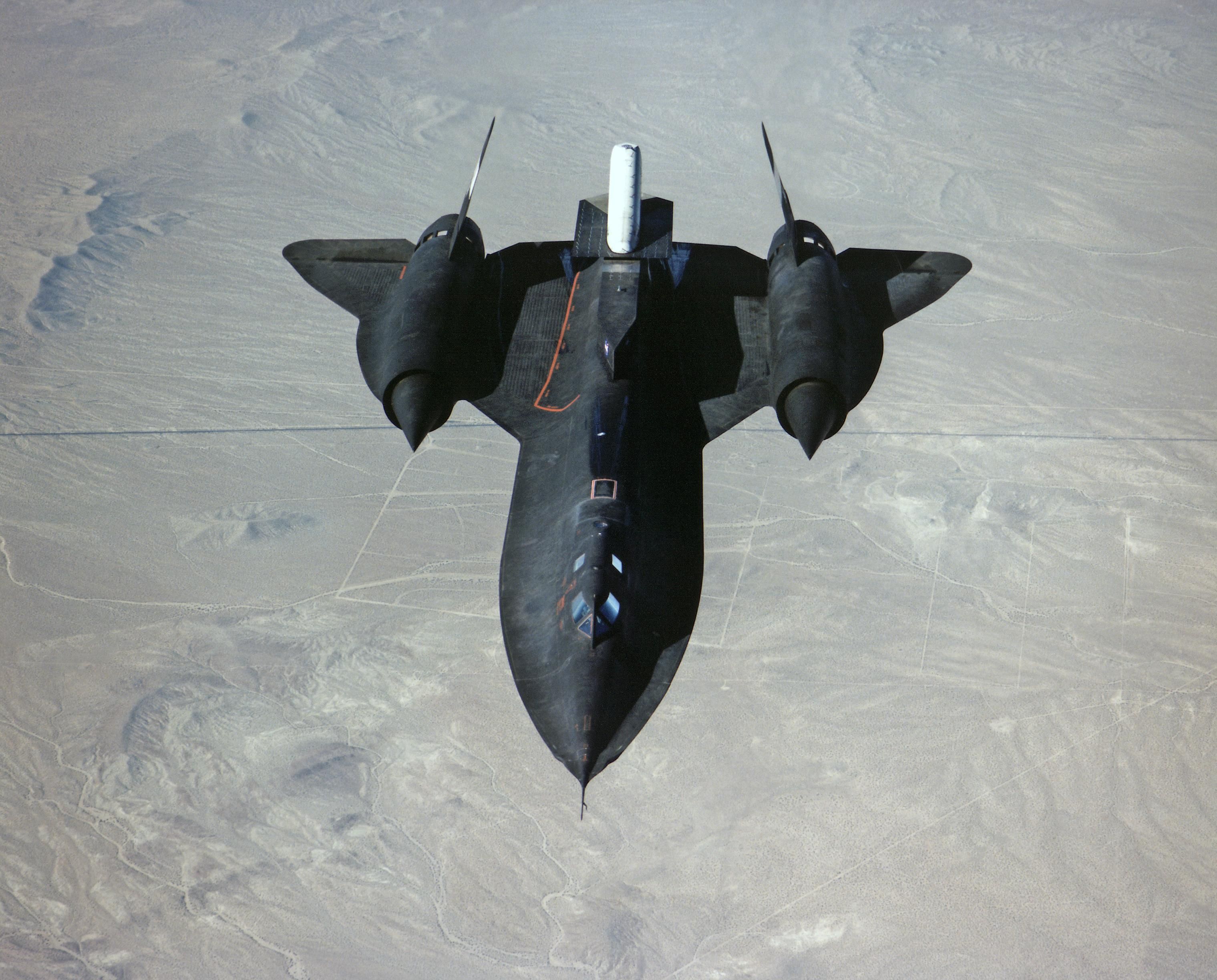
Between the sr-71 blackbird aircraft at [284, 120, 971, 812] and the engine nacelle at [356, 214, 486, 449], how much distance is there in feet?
0.16

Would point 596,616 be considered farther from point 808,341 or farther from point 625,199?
point 625,199

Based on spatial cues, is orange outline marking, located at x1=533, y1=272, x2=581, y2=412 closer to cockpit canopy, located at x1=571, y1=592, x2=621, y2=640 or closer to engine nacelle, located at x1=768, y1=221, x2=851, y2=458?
engine nacelle, located at x1=768, y1=221, x2=851, y2=458

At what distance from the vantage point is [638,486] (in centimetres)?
1886

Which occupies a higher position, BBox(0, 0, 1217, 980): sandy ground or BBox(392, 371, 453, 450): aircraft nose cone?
BBox(392, 371, 453, 450): aircraft nose cone

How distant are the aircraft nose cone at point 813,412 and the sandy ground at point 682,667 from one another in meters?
16.6

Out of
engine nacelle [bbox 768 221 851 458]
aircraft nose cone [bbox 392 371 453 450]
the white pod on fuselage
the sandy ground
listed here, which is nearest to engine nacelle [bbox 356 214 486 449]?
aircraft nose cone [bbox 392 371 453 450]

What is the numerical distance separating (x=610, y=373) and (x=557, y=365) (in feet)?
6.85

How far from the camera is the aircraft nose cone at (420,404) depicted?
19.8 meters

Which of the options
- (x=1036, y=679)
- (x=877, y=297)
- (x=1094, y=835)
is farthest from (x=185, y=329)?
(x=1094, y=835)

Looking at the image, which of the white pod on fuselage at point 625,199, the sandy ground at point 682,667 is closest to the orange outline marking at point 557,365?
the white pod on fuselage at point 625,199

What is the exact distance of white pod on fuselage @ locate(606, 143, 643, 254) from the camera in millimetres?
23391

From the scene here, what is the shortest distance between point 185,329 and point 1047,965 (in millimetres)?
45654

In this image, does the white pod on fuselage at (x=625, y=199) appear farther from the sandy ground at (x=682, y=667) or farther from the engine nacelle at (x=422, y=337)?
the sandy ground at (x=682, y=667)

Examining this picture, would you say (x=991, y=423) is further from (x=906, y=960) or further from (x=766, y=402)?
(x=766, y=402)
